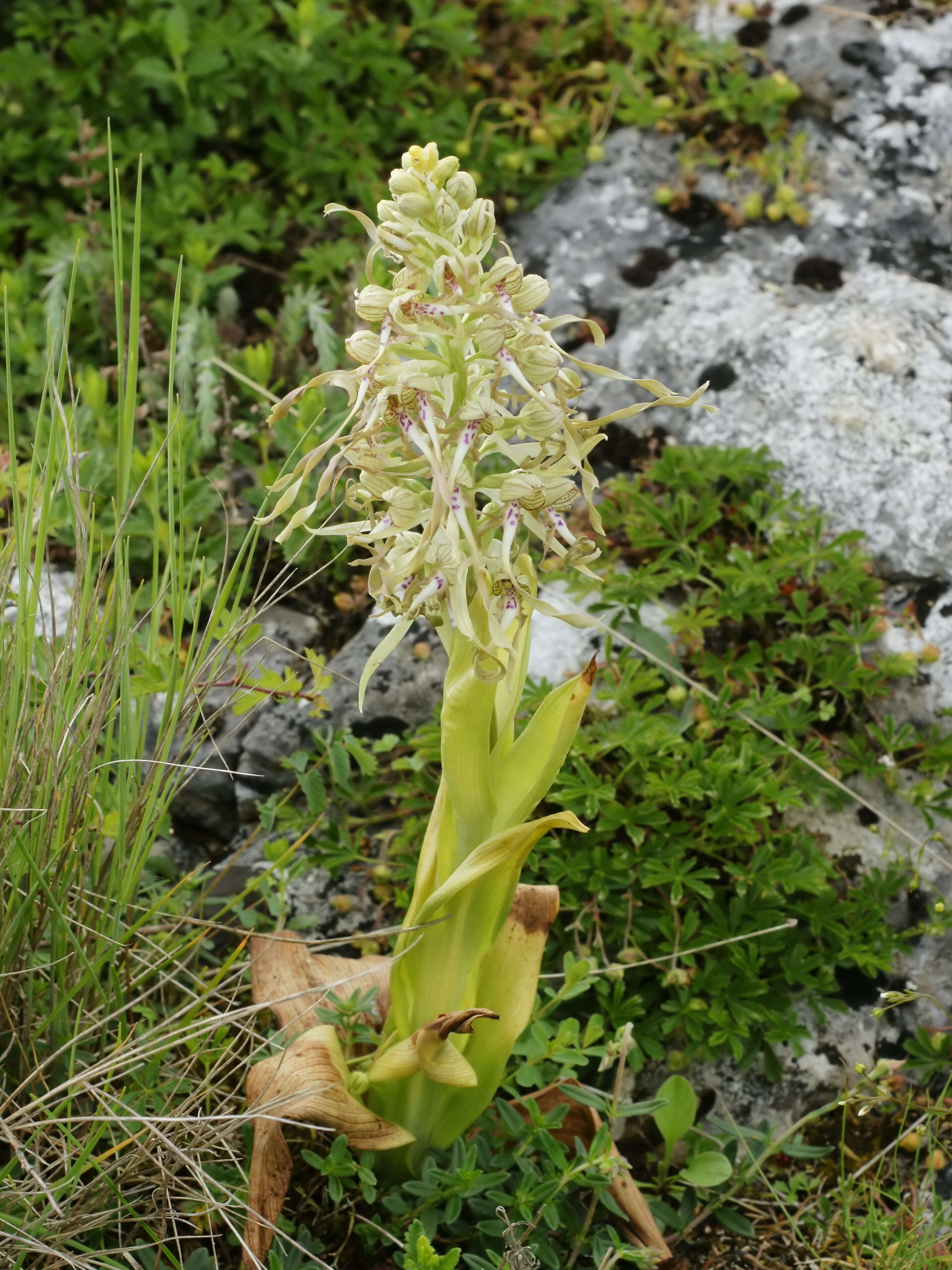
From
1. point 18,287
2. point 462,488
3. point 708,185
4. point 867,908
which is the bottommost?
point 867,908

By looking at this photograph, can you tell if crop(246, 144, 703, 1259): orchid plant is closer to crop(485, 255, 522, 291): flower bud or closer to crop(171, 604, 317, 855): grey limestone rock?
crop(485, 255, 522, 291): flower bud

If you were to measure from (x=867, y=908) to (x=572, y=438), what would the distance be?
1229 millimetres

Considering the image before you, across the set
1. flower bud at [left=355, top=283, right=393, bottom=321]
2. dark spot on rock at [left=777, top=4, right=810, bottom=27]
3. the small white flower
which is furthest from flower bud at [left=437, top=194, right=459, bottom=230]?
dark spot on rock at [left=777, top=4, right=810, bottom=27]

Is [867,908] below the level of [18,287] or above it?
below

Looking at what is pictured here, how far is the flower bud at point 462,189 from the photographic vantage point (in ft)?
4.32

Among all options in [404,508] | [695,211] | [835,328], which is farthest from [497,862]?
[695,211]

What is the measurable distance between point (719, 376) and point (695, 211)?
0.79m

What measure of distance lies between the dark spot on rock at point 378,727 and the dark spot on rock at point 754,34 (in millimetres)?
2661

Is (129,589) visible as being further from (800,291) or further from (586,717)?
(800,291)

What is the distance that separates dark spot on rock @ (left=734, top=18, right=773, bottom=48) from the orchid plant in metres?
2.79

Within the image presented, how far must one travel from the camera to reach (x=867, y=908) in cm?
211

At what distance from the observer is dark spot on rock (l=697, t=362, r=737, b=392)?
2986mm

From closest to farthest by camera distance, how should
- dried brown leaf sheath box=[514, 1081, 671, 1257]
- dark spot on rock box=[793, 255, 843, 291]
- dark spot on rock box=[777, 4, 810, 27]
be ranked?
A: dried brown leaf sheath box=[514, 1081, 671, 1257], dark spot on rock box=[793, 255, 843, 291], dark spot on rock box=[777, 4, 810, 27]

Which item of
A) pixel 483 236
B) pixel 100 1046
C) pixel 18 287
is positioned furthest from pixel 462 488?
pixel 18 287
